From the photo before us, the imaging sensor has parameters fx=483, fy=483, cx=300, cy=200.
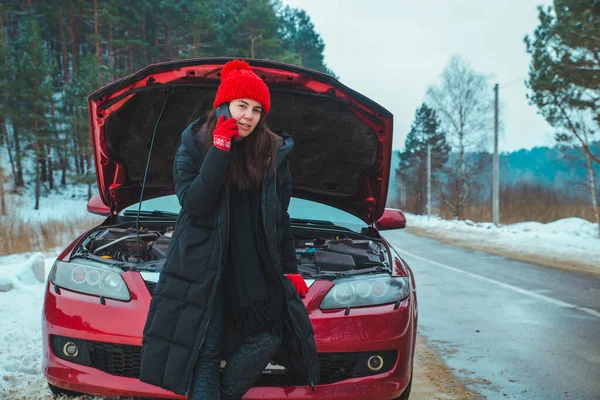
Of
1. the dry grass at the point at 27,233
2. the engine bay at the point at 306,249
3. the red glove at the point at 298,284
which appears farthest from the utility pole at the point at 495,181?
the red glove at the point at 298,284

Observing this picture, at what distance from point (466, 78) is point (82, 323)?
35.2m

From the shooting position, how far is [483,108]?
109 feet

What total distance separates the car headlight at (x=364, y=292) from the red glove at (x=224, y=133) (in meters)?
0.99

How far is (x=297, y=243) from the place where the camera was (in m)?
3.77

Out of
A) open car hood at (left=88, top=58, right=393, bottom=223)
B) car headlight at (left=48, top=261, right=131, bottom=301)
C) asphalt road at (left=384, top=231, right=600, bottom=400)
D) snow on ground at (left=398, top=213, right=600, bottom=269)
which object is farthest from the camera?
snow on ground at (left=398, top=213, right=600, bottom=269)

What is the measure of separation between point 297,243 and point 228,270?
6.08 feet

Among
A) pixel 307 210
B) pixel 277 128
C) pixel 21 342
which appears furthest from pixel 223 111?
pixel 21 342

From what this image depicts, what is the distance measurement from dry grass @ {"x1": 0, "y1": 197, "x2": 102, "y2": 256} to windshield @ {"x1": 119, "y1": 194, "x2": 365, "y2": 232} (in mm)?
6564

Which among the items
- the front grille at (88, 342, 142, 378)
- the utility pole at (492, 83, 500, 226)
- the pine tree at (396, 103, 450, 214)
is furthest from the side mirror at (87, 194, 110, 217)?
the pine tree at (396, 103, 450, 214)

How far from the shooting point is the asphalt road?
10.9 feet

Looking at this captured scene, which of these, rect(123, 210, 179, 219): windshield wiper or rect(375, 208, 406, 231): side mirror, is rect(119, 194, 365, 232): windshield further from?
rect(375, 208, 406, 231): side mirror

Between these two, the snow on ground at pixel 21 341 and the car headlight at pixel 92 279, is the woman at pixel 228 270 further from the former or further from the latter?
the snow on ground at pixel 21 341

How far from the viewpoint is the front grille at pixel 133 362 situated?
2.22 metres

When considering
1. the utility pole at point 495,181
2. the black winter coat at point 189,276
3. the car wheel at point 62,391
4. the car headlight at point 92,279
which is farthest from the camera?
the utility pole at point 495,181
